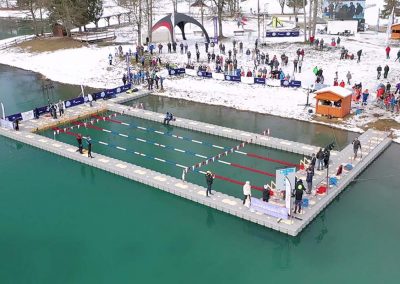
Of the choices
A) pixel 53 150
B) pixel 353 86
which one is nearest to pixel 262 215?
pixel 53 150

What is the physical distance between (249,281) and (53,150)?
14517 millimetres

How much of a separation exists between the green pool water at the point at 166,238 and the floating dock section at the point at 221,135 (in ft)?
1.21

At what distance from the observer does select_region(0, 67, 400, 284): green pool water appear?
14.0 m

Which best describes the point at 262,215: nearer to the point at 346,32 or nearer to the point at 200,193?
the point at 200,193

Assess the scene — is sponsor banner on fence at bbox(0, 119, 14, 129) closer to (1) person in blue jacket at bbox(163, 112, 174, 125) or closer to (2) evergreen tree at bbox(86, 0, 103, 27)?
(1) person in blue jacket at bbox(163, 112, 174, 125)

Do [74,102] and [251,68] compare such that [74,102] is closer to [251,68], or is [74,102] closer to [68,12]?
[251,68]

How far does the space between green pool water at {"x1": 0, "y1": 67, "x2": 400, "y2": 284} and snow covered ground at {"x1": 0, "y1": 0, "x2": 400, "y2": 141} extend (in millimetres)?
9916

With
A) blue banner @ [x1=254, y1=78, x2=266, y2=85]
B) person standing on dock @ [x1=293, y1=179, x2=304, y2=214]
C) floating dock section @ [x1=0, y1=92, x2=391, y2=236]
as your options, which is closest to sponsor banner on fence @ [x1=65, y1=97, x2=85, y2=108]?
floating dock section @ [x1=0, y1=92, x2=391, y2=236]

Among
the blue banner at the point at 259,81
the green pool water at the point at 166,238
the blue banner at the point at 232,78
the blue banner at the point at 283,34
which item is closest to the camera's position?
the green pool water at the point at 166,238

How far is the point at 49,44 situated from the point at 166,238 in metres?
43.4

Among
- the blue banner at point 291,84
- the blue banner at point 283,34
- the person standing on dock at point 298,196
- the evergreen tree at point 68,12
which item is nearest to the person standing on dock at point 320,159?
the person standing on dock at point 298,196

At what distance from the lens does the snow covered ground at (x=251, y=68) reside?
30.0 m

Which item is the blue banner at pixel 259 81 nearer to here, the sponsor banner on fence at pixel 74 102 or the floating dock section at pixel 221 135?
the floating dock section at pixel 221 135

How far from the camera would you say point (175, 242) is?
1562 cm
